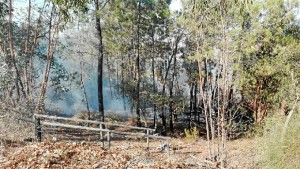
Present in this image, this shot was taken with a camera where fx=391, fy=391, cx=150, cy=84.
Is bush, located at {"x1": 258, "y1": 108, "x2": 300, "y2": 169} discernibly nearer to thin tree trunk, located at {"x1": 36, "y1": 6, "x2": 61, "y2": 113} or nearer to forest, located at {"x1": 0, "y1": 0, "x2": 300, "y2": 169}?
forest, located at {"x1": 0, "y1": 0, "x2": 300, "y2": 169}

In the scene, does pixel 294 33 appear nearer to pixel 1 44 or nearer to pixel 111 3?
pixel 111 3

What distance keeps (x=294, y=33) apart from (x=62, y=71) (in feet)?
44.3

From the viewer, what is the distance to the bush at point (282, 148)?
365 inches

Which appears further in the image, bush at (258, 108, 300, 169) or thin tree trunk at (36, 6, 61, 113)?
thin tree trunk at (36, 6, 61, 113)

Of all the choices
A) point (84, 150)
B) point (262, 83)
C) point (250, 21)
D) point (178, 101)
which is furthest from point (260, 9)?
point (84, 150)

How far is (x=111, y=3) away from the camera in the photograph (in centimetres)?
2370

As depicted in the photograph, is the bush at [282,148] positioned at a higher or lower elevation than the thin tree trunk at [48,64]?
lower

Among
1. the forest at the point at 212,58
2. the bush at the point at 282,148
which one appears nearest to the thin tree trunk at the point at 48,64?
the forest at the point at 212,58

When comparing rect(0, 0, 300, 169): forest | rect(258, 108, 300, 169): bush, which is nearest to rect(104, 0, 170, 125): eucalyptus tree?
rect(0, 0, 300, 169): forest

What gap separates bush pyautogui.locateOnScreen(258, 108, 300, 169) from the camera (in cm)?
927

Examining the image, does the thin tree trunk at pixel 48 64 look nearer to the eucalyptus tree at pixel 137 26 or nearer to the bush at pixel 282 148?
the eucalyptus tree at pixel 137 26

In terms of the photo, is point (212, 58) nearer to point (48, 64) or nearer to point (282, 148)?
point (48, 64)

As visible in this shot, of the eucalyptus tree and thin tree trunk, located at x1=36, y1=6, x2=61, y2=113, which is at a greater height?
the eucalyptus tree

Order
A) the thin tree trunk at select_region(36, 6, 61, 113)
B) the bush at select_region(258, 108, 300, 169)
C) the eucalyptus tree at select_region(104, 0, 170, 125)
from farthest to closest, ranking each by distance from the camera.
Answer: the eucalyptus tree at select_region(104, 0, 170, 125)
the thin tree trunk at select_region(36, 6, 61, 113)
the bush at select_region(258, 108, 300, 169)
